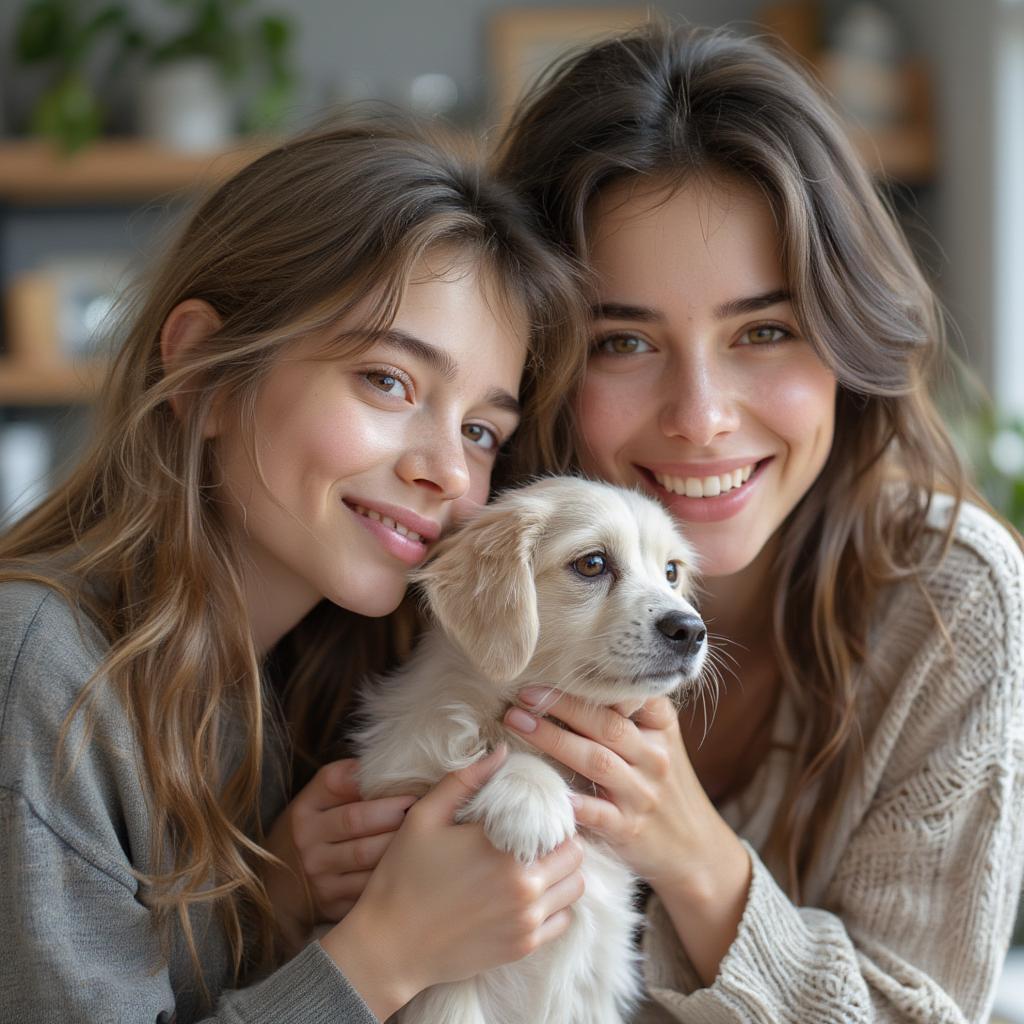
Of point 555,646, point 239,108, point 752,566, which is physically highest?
point 239,108

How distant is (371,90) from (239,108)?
1.54 ft

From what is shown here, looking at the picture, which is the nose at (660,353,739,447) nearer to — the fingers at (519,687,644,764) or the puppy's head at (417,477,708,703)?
the puppy's head at (417,477,708,703)

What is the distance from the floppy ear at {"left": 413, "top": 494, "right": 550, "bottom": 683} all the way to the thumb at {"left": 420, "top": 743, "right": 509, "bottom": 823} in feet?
0.35

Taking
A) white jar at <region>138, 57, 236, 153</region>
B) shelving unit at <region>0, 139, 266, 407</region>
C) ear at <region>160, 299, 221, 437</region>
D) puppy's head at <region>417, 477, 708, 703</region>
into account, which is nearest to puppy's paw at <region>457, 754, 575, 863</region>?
puppy's head at <region>417, 477, 708, 703</region>

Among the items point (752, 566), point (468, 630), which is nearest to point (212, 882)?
point (468, 630)

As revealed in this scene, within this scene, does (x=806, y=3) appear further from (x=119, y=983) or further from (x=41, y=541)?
(x=119, y=983)

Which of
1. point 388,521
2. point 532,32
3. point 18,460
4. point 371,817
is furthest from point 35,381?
point 371,817

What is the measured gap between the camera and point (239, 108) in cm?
413

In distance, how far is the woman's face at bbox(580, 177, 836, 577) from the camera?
157cm

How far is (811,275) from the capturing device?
158cm

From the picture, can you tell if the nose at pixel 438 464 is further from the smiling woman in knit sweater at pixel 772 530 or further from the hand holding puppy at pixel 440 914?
the hand holding puppy at pixel 440 914

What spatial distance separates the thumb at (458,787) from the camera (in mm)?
1411

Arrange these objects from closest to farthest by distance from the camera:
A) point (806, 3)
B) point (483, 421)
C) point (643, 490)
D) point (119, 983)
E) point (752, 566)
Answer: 1. point (119, 983)
2. point (483, 421)
3. point (643, 490)
4. point (752, 566)
5. point (806, 3)

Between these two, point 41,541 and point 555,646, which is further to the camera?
point 41,541
